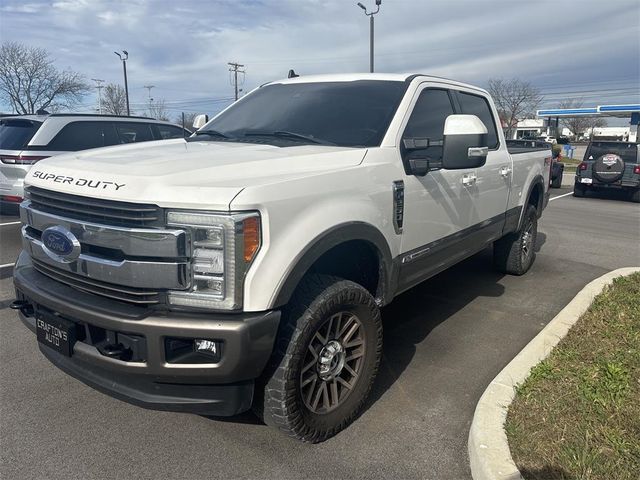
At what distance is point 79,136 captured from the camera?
27.1ft

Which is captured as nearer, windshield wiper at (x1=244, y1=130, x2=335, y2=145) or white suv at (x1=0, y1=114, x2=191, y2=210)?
windshield wiper at (x1=244, y1=130, x2=335, y2=145)

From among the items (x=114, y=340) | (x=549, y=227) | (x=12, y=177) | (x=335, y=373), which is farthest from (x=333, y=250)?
(x=549, y=227)

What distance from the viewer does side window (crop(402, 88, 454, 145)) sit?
12.1 ft

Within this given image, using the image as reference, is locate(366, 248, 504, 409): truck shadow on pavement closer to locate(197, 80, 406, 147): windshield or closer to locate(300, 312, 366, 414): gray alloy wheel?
locate(300, 312, 366, 414): gray alloy wheel

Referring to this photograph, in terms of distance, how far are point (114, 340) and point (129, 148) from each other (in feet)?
4.45

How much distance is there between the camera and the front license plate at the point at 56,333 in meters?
2.51

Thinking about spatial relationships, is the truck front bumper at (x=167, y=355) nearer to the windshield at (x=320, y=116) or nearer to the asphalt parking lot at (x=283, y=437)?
the asphalt parking lot at (x=283, y=437)

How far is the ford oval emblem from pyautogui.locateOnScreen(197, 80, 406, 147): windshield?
1.41m

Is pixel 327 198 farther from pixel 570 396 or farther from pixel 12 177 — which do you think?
pixel 12 177

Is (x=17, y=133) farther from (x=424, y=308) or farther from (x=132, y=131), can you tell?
(x=424, y=308)

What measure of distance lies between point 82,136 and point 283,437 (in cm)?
705

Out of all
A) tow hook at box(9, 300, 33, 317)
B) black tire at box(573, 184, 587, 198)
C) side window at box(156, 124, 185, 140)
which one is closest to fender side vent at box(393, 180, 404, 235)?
tow hook at box(9, 300, 33, 317)

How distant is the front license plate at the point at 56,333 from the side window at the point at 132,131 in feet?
22.7

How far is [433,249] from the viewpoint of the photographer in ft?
Answer: 12.5
